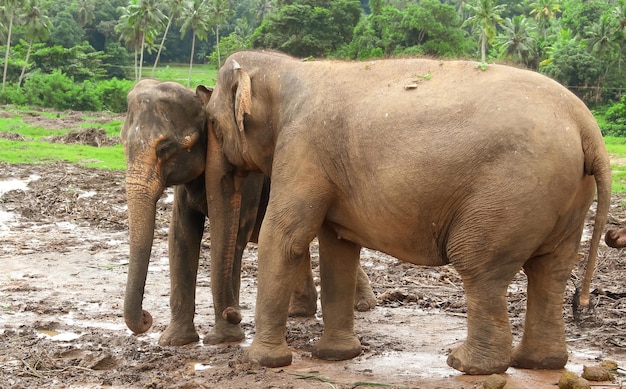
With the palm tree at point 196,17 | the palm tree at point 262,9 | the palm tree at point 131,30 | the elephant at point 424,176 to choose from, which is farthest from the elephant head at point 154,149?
the palm tree at point 262,9

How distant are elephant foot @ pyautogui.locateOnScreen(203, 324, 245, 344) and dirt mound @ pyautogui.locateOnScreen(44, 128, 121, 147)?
64.7 ft

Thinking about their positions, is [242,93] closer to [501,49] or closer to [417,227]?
[417,227]

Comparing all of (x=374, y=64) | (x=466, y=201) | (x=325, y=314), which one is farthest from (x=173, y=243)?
(x=466, y=201)

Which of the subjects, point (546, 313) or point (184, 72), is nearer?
point (546, 313)

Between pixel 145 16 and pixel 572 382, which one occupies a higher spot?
pixel 145 16

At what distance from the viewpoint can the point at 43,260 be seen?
922 cm

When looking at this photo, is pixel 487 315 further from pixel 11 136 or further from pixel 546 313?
pixel 11 136

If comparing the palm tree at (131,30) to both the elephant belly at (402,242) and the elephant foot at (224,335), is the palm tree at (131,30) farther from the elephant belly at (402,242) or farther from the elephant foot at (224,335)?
the elephant belly at (402,242)

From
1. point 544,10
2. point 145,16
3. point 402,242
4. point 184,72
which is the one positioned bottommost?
point 184,72

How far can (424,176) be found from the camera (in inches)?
181

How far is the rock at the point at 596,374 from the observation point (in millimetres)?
4625

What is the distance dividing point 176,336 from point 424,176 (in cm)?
228

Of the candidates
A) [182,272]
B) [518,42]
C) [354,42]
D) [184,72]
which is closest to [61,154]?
[182,272]

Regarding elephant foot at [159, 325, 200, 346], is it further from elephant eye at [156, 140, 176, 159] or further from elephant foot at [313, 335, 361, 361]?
elephant eye at [156, 140, 176, 159]
